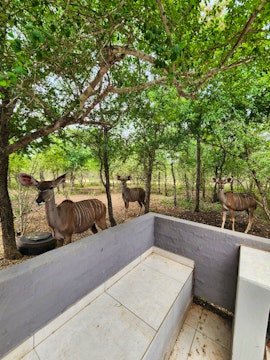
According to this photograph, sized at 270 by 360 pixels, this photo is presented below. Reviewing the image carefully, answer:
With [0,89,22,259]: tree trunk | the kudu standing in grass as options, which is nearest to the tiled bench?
[0,89,22,259]: tree trunk

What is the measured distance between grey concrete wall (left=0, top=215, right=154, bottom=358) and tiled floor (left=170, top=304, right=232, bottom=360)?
118 cm

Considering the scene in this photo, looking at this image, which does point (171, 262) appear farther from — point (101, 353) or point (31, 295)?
point (31, 295)

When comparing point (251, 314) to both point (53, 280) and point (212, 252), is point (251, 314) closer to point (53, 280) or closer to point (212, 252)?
point (212, 252)

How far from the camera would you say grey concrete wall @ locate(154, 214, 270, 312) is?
214cm

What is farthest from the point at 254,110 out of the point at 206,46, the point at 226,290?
the point at 226,290

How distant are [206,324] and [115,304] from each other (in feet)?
4.71

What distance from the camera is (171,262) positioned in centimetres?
265

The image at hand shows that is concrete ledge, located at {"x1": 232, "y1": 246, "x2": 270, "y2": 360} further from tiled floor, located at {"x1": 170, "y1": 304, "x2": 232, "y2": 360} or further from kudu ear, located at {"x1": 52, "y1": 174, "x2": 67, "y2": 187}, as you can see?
kudu ear, located at {"x1": 52, "y1": 174, "x2": 67, "y2": 187}

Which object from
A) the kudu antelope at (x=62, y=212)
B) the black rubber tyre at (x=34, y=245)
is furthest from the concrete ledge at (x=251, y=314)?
the black rubber tyre at (x=34, y=245)

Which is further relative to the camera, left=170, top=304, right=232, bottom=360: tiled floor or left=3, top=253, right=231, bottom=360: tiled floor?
left=170, top=304, right=232, bottom=360: tiled floor

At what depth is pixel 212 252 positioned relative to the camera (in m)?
2.33

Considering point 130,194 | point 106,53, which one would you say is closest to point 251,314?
point 106,53

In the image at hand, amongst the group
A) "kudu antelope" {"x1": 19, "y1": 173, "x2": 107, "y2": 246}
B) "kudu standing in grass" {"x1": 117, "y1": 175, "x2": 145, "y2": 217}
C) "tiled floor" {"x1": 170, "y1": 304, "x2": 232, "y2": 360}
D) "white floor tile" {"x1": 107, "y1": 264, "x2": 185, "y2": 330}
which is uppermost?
"kudu antelope" {"x1": 19, "y1": 173, "x2": 107, "y2": 246}

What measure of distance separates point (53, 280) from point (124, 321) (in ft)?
2.93
